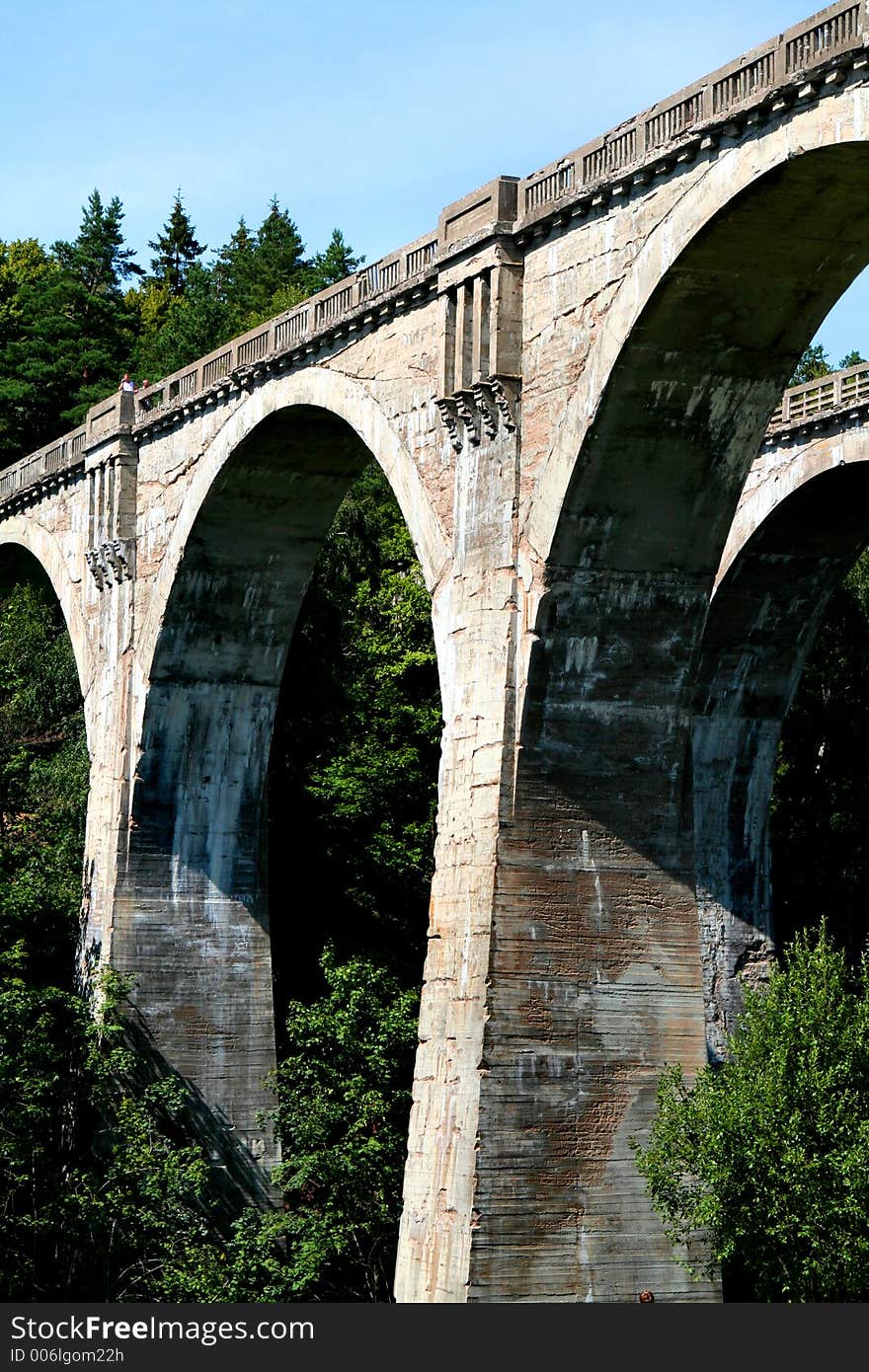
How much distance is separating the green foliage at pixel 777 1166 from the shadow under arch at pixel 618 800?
36 centimetres

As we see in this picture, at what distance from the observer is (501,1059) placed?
1909 cm

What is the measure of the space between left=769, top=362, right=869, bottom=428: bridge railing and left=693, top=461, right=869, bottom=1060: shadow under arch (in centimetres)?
90

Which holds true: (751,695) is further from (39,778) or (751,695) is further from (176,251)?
(176,251)

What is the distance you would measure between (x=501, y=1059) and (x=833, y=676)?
20746mm

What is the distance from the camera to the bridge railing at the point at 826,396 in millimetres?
28359

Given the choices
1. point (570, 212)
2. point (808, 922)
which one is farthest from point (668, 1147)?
point (808, 922)

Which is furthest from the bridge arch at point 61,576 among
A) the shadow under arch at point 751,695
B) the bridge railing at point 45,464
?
the shadow under arch at point 751,695

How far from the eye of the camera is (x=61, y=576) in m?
32.8

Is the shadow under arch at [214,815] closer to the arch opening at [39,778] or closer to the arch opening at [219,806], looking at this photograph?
the arch opening at [219,806]

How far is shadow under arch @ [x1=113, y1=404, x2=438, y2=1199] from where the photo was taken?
28641 millimetres

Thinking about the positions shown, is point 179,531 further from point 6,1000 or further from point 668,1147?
point 668,1147

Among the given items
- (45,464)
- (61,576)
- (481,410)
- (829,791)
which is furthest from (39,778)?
(481,410)

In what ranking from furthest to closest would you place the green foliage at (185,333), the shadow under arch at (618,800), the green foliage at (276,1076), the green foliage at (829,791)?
1. the green foliage at (185,333)
2. the green foliage at (829,791)
3. the green foliage at (276,1076)
4. the shadow under arch at (618,800)

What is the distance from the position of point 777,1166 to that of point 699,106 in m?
9.32
